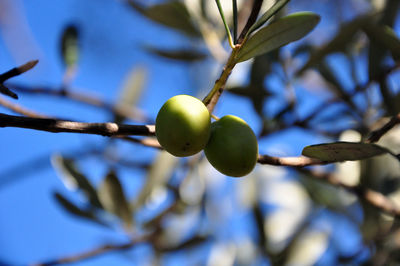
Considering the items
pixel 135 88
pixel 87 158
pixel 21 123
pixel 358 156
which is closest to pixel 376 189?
pixel 358 156

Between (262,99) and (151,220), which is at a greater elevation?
(262,99)

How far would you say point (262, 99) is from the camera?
3.58 feet

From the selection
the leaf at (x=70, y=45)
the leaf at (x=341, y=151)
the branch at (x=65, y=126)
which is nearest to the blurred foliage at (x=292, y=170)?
the leaf at (x=70, y=45)

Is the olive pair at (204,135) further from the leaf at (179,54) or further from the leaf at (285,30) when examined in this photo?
the leaf at (179,54)

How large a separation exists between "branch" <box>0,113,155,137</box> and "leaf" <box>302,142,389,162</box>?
23 centimetres

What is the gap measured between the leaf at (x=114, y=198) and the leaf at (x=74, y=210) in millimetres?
53

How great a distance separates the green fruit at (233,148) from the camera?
555 mm

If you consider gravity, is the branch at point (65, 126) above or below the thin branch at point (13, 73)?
below

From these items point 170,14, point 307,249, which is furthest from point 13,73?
point 307,249

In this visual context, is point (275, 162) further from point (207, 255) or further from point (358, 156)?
point (207, 255)

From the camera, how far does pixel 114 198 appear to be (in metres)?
1.15

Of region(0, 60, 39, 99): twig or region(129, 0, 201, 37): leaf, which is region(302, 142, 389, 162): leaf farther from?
region(129, 0, 201, 37): leaf

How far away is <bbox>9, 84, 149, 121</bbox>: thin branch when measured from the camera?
115 cm

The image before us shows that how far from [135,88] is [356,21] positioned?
A: 964 millimetres
